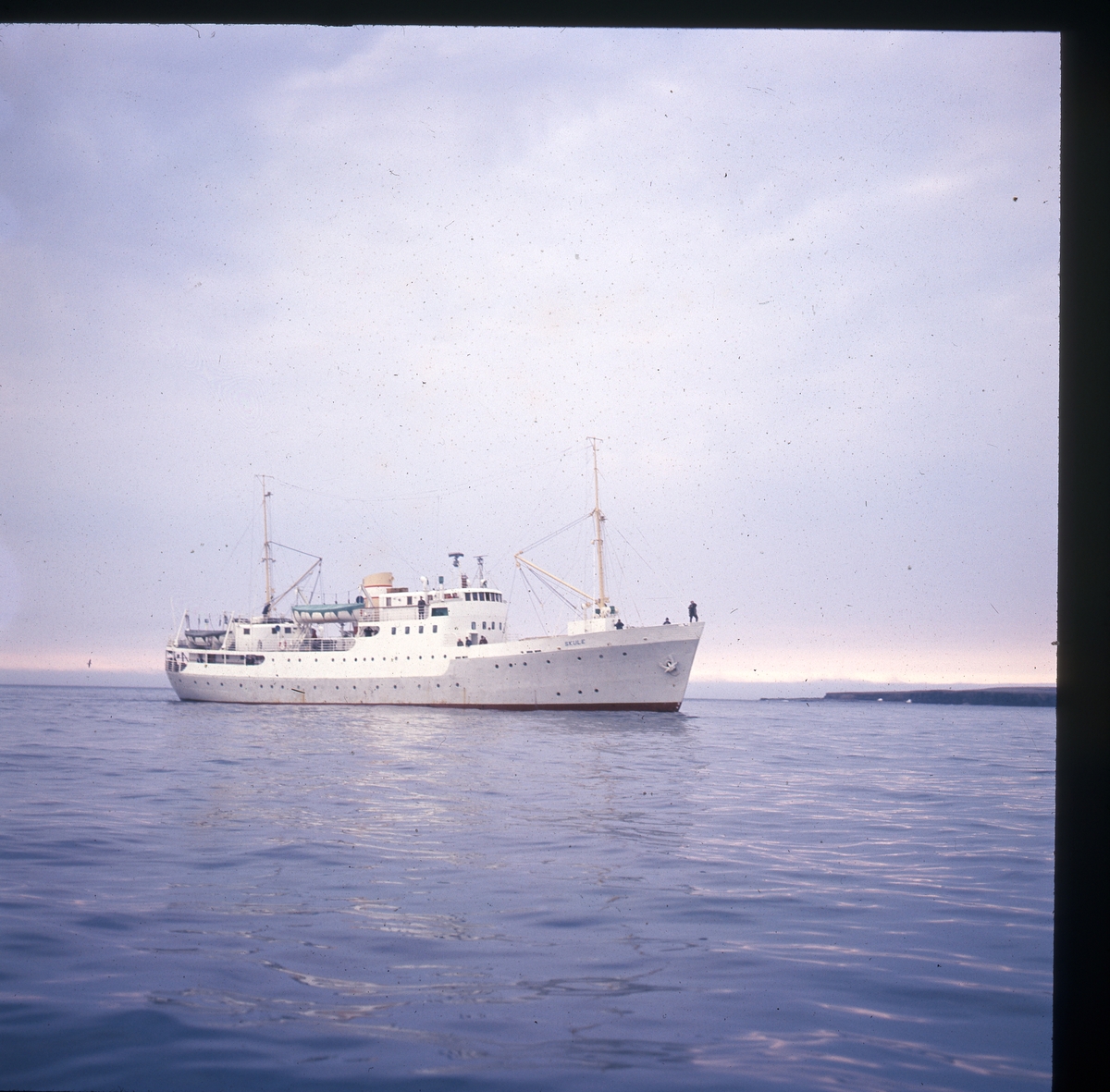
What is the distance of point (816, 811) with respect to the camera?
1168 cm

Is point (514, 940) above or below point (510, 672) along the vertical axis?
above

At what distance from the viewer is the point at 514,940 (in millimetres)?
5023

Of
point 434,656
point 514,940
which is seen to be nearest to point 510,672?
point 434,656

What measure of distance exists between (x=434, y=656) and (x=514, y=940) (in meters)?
35.2

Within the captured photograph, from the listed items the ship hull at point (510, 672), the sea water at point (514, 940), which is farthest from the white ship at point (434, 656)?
the sea water at point (514, 940)

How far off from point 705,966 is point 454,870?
119 inches

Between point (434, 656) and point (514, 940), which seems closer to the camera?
point (514, 940)

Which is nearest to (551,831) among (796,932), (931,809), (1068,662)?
(796,932)

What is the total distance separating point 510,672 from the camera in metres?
36.6

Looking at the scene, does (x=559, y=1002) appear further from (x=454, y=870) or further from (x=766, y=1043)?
(x=454, y=870)

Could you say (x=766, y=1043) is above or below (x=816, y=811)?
above

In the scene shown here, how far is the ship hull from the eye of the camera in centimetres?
3503

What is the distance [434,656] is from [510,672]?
5.02 meters

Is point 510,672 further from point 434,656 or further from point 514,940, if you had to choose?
point 514,940
